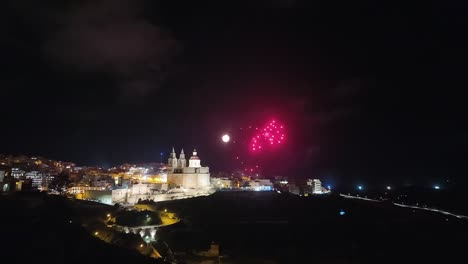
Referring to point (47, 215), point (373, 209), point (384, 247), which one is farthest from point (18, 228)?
point (373, 209)

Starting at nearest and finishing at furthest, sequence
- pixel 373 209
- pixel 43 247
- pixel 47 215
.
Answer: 1. pixel 43 247
2. pixel 47 215
3. pixel 373 209

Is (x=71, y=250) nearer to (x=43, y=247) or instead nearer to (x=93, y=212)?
(x=43, y=247)

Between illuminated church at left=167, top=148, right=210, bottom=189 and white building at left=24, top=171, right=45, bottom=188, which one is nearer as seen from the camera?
white building at left=24, top=171, right=45, bottom=188

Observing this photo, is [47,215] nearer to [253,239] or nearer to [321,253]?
[253,239]

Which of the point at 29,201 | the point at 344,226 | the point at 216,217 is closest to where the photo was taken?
the point at 29,201

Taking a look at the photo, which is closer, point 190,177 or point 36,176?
point 36,176

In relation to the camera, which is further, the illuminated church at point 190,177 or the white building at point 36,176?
the illuminated church at point 190,177

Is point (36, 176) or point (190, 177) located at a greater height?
point (36, 176)

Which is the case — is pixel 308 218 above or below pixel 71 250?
below

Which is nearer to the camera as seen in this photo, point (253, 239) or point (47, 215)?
point (47, 215)
